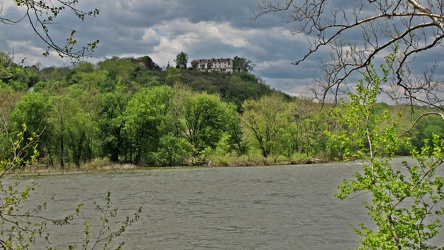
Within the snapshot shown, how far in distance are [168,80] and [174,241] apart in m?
132

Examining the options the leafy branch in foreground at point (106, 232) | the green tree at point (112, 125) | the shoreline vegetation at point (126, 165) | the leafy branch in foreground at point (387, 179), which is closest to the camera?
the leafy branch in foreground at point (106, 232)

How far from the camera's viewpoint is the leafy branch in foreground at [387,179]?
636 centimetres

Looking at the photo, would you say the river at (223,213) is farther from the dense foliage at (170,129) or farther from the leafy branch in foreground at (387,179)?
the dense foliage at (170,129)

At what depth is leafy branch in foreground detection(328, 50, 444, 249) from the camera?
6363 mm

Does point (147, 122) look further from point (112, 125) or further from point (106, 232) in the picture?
point (106, 232)

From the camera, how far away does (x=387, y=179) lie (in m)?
6.66

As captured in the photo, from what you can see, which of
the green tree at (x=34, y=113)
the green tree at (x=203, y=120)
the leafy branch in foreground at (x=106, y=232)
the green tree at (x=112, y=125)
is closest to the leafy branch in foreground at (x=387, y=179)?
the leafy branch in foreground at (x=106, y=232)

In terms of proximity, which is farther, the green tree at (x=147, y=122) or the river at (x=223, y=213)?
the green tree at (x=147, y=122)

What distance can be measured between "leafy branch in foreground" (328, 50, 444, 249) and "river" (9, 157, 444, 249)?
646 centimetres

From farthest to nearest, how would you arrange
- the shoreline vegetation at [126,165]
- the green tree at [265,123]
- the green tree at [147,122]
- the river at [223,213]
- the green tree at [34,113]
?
1. the green tree at [265,123]
2. the green tree at [147,122]
3. the shoreline vegetation at [126,165]
4. the green tree at [34,113]
5. the river at [223,213]

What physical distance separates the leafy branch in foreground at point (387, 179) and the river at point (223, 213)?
646cm

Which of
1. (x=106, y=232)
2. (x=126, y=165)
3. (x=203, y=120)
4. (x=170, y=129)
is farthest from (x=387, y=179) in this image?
(x=203, y=120)

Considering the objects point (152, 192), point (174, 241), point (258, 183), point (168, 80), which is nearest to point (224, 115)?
point (258, 183)

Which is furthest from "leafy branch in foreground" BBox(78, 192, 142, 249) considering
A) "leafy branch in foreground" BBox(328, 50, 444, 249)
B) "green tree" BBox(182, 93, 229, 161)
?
"green tree" BBox(182, 93, 229, 161)
